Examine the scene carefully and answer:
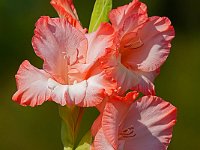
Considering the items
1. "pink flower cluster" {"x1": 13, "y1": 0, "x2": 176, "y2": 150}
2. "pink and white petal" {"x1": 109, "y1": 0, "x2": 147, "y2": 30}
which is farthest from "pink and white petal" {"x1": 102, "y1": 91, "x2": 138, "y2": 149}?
"pink and white petal" {"x1": 109, "y1": 0, "x2": 147, "y2": 30}

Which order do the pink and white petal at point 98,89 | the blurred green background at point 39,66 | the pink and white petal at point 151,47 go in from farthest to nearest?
1. the blurred green background at point 39,66
2. the pink and white petal at point 151,47
3. the pink and white petal at point 98,89

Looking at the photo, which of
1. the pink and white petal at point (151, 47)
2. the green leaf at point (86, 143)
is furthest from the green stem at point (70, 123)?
the pink and white petal at point (151, 47)

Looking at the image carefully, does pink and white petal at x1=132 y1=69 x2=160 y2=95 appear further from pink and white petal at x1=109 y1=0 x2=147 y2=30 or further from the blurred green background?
the blurred green background

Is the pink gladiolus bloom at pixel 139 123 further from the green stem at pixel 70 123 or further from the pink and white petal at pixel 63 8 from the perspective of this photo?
the pink and white petal at pixel 63 8

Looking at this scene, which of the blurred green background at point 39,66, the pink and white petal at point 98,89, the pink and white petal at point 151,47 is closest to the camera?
the pink and white petal at point 98,89

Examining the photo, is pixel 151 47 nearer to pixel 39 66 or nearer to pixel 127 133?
pixel 127 133

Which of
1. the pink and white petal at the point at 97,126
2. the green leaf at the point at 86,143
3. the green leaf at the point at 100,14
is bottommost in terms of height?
the green leaf at the point at 86,143

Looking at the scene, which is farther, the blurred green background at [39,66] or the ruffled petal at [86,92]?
the blurred green background at [39,66]

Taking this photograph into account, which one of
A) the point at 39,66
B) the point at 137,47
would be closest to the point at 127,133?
the point at 137,47
